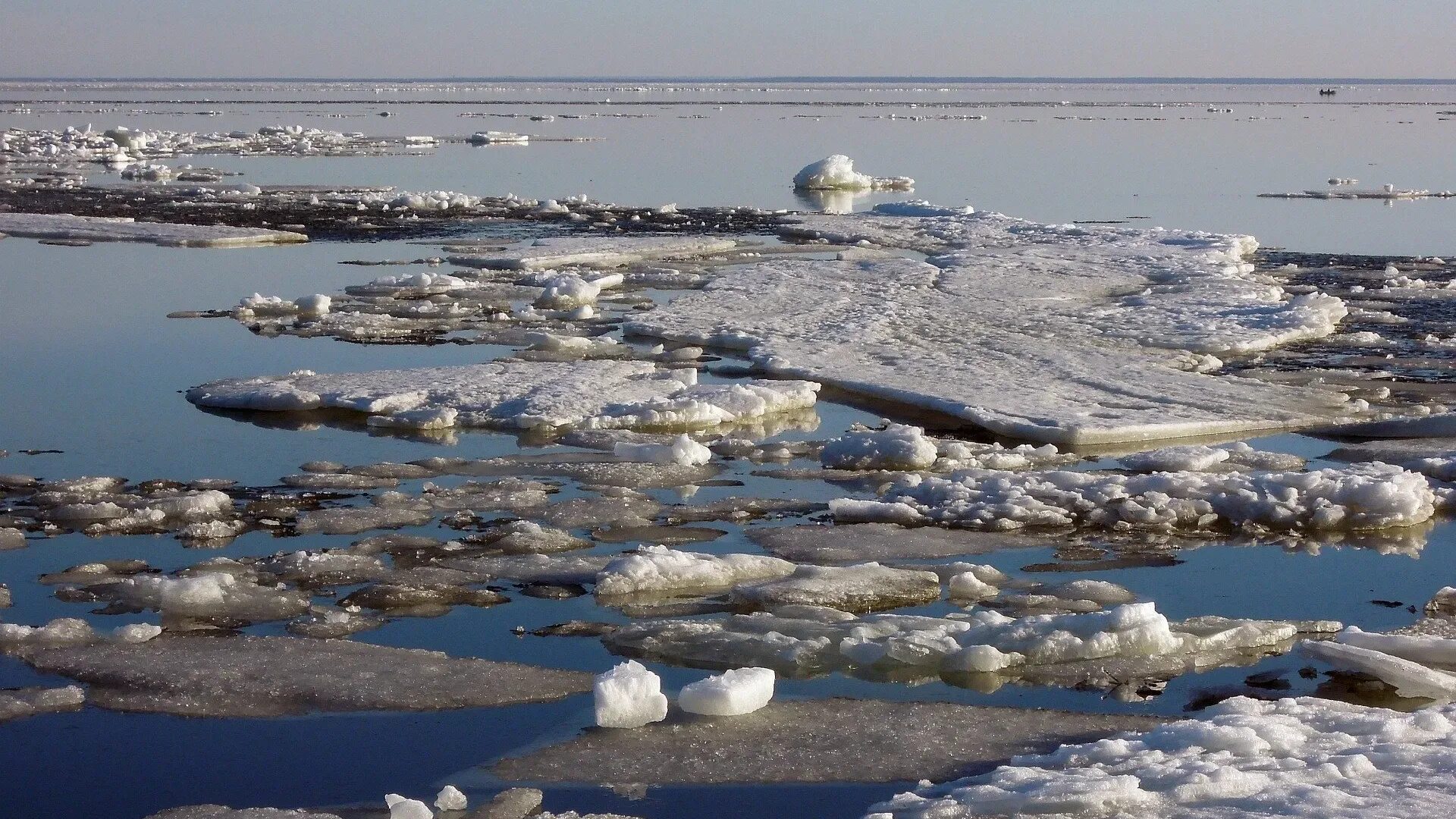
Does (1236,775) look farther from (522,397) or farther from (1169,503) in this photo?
(522,397)

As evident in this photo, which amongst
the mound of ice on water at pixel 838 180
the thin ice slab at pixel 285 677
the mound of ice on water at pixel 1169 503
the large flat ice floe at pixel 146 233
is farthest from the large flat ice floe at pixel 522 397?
the mound of ice on water at pixel 838 180

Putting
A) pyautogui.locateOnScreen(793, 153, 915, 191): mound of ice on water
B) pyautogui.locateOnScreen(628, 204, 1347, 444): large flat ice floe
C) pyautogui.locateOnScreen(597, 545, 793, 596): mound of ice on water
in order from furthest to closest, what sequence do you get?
pyautogui.locateOnScreen(793, 153, 915, 191): mound of ice on water → pyautogui.locateOnScreen(628, 204, 1347, 444): large flat ice floe → pyautogui.locateOnScreen(597, 545, 793, 596): mound of ice on water

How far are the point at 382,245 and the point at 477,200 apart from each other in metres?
5.44

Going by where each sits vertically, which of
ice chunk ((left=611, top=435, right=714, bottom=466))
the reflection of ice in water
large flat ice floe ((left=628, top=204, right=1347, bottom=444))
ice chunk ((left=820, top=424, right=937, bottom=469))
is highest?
the reflection of ice in water

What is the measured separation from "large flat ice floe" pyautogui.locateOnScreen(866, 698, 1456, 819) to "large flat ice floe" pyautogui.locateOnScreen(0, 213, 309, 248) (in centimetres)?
1284

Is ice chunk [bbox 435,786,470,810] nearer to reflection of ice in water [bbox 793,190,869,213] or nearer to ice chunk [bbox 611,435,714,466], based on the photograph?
ice chunk [bbox 611,435,714,466]

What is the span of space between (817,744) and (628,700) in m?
0.46

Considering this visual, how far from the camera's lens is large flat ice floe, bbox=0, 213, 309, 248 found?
585 inches

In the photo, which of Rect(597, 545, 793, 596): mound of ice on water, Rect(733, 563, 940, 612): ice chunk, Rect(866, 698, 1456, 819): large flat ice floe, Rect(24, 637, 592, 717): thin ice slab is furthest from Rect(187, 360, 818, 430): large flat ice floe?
Rect(866, 698, 1456, 819): large flat ice floe

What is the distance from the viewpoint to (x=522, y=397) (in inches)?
293

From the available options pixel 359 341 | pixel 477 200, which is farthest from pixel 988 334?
pixel 477 200

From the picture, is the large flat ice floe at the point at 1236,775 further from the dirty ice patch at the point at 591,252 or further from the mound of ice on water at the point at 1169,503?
the dirty ice patch at the point at 591,252

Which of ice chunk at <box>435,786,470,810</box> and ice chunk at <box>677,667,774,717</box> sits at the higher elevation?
ice chunk at <box>677,667,774,717</box>

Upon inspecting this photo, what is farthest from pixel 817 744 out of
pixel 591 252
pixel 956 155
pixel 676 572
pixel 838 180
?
pixel 956 155
